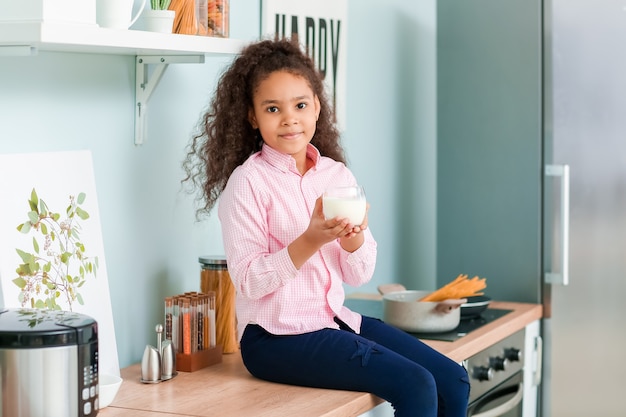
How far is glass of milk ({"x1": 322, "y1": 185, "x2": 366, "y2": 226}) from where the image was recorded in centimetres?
198

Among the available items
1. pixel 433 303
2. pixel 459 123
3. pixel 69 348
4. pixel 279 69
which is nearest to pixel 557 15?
pixel 459 123

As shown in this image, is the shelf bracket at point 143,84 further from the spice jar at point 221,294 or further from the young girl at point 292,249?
the spice jar at point 221,294

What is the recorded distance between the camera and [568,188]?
318cm

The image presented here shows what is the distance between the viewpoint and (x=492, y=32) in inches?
132

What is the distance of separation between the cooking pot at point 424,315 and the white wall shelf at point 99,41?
833 mm

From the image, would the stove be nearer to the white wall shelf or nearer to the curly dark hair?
the curly dark hair

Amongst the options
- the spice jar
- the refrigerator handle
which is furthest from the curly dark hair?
the refrigerator handle

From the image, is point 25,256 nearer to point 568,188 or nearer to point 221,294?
point 221,294

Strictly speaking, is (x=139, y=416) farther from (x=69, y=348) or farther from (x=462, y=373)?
(x=462, y=373)

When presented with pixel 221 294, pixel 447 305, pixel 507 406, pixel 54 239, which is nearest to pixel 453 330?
pixel 447 305

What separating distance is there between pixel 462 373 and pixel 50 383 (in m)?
0.95

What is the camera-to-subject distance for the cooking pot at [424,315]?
2609 mm

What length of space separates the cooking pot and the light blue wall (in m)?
0.48

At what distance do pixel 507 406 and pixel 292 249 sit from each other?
998mm
